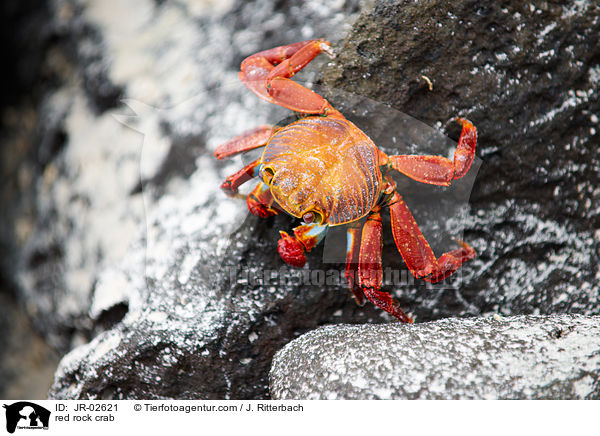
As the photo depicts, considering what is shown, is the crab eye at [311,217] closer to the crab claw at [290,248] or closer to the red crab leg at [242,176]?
the crab claw at [290,248]

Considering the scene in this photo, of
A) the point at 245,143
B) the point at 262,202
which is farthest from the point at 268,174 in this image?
the point at 245,143

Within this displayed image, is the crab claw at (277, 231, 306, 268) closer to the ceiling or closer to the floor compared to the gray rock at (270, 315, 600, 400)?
closer to the ceiling

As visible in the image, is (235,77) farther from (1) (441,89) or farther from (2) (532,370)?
(2) (532,370)

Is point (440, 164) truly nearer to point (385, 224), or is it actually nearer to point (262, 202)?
point (385, 224)
